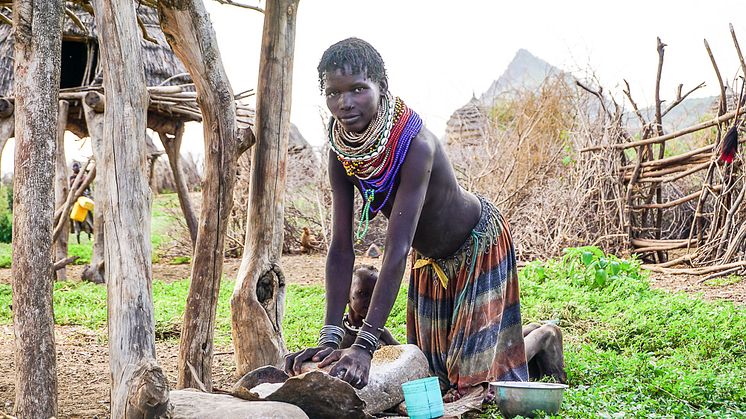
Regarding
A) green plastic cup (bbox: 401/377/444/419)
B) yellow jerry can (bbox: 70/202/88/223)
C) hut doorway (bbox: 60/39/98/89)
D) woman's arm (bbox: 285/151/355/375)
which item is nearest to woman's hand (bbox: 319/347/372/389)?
green plastic cup (bbox: 401/377/444/419)

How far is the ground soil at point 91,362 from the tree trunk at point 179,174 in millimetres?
2493

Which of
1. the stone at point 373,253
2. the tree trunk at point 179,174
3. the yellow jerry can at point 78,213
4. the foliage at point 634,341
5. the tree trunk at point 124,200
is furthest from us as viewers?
the yellow jerry can at point 78,213

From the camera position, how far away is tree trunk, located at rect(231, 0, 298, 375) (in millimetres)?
4234

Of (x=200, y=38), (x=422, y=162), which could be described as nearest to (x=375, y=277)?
(x=422, y=162)

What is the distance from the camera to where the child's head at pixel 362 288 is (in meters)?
3.63

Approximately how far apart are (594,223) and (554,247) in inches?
21.8

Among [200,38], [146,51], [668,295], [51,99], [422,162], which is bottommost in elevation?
[668,295]

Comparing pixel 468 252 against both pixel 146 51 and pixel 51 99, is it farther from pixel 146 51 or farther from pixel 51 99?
pixel 146 51

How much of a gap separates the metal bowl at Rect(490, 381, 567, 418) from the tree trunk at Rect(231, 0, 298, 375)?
1.42 m

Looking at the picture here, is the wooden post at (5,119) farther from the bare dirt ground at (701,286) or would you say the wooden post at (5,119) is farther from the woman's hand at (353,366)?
the bare dirt ground at (701,286)

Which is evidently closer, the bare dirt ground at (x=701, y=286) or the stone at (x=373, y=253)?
the bare dirt ground at (x=701, y=286)

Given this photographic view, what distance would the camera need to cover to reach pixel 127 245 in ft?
10.5

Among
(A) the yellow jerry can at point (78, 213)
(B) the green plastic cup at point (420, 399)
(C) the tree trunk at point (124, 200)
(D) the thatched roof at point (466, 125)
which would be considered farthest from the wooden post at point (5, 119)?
(D) the thatched roof at point (466, 125)

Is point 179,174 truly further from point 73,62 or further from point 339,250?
point 339,250
